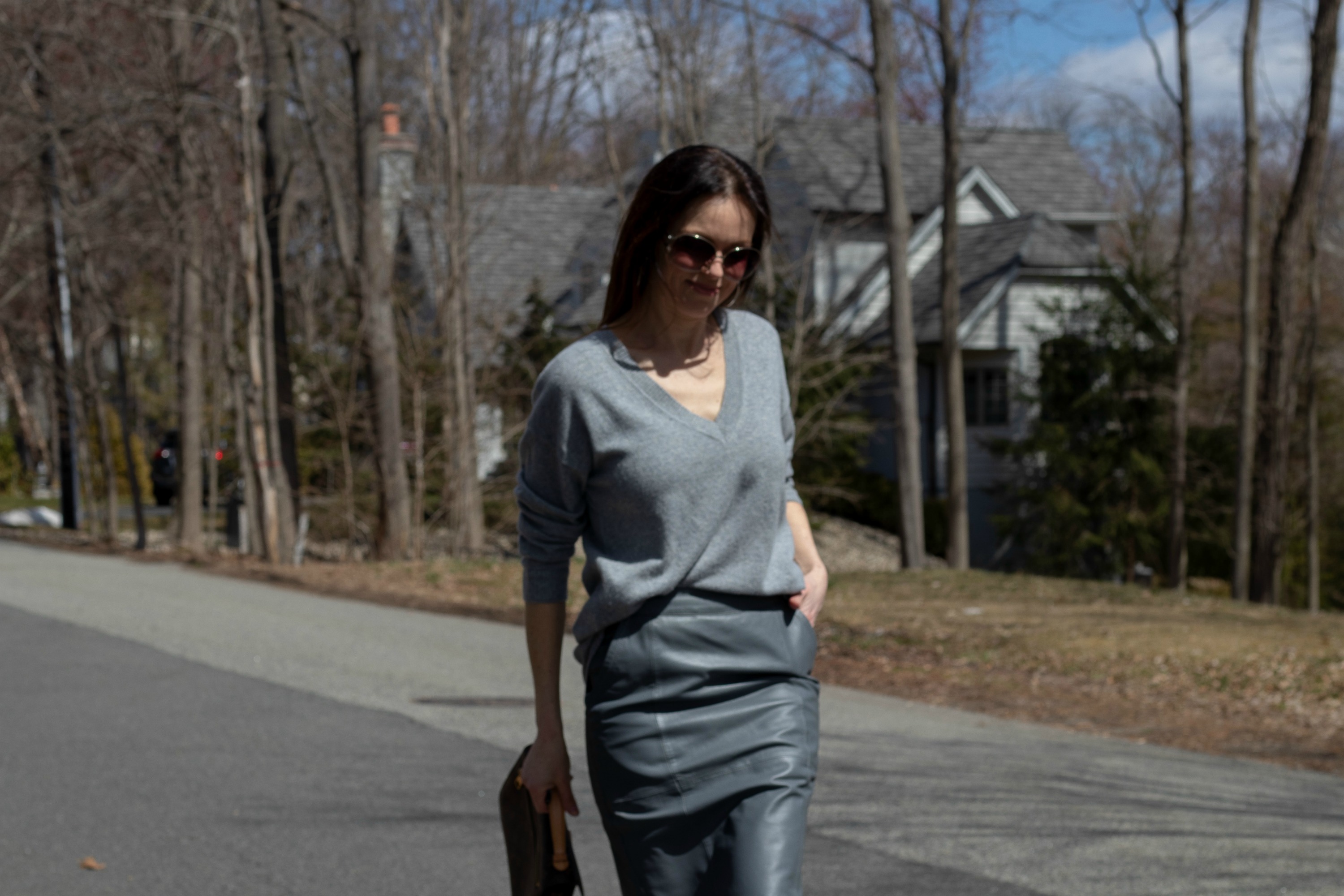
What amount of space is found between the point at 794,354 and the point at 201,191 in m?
8.03

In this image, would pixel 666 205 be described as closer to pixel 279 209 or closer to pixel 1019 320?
pixel 279 209

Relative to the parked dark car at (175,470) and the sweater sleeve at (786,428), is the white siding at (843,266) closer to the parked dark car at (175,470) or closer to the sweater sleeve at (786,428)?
the parked dark car at (175,470)

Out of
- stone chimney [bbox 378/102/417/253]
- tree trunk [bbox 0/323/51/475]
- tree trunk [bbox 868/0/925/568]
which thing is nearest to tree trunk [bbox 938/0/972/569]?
tree trunk [bbox 868/0/925/568]

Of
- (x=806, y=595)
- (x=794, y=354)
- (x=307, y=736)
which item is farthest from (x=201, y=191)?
(x=806, y=595)

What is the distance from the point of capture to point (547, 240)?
34.1 metres

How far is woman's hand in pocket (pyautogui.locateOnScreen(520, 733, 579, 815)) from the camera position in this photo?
2.59m

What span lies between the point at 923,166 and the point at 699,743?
3109 cm

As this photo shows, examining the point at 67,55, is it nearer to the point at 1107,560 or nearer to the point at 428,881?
the point at 1107,560

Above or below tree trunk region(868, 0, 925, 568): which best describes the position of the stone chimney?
above

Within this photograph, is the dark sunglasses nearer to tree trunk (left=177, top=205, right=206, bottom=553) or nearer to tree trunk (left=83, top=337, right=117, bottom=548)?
tree trunk (left=177, top=205, right=206, bottom=553)

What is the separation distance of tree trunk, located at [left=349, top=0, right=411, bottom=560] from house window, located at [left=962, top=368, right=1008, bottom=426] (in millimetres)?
13754

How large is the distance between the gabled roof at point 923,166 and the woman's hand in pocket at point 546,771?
964 inches

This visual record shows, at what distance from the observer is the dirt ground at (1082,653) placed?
8.21 metres

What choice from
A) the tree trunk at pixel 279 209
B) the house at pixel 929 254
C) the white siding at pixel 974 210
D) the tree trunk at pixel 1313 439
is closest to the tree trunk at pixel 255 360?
the tree trunk at pixel 279 209
